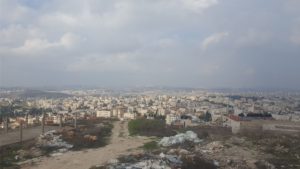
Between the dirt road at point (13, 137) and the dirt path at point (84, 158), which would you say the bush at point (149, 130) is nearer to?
the dirt path at point (84, 158)

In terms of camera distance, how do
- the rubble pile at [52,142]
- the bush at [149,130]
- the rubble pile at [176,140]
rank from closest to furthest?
the rubble pile at [52,142]
the rubble pile at [176,140]
the bush at [149,130]

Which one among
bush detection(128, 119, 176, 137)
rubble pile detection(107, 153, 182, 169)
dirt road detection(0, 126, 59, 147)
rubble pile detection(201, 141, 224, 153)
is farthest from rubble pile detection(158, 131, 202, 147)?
dirt road detection(0, 126, 59, 147)

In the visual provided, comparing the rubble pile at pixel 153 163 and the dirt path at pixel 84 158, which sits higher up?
the rubble pile at pixel 153 163

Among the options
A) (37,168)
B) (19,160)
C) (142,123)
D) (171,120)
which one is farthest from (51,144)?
(171,120)

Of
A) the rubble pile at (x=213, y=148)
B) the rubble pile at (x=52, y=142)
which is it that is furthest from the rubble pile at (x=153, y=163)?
the rubble pile at (x=52, y=142)

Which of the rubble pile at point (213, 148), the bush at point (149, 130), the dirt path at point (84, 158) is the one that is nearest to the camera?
the dirt path at point (84, 158)

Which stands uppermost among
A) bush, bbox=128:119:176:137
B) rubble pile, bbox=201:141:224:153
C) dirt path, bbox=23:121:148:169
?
rubble pile, bbox=201:141:224:153

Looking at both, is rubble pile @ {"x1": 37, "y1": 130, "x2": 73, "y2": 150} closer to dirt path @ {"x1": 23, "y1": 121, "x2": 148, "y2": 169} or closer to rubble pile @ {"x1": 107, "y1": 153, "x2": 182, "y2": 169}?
dirt path @ {"x1": 23, "y1": 121, "x2": 148, "y2": 169}

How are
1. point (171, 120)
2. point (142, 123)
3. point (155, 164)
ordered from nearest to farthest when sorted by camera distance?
point (155, 164), point (142, 123), point (171, 120)

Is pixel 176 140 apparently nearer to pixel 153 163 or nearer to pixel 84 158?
pixel 84 158

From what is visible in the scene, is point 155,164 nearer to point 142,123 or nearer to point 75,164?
point 75,164

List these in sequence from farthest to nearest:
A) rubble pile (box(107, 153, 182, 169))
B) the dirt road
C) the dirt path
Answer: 1. the dirt road
2. the dirt path
3. rubble pile (box(107, 153, 182, 169))
